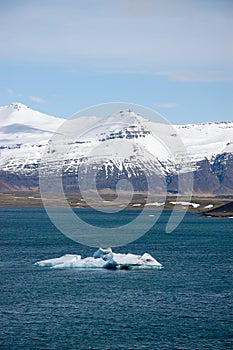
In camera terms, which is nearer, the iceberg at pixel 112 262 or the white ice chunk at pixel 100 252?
the iceberg at pixel 112 262

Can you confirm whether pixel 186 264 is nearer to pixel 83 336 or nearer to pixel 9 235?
pixel 83 336

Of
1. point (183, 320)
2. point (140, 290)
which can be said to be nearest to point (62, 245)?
point (140, 290)

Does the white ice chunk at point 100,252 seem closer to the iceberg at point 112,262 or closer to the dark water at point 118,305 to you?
the iceberg at point 112,262

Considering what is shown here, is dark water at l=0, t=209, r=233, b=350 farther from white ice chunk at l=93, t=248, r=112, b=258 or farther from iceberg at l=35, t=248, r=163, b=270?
white ice chunk at l=93, t=248, r=112, b=258

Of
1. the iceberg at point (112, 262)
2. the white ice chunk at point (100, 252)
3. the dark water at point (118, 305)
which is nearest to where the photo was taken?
the dark water at point (118, 305)

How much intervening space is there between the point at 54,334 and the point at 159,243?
203 ft

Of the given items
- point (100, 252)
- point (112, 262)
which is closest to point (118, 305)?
point (112, 262)

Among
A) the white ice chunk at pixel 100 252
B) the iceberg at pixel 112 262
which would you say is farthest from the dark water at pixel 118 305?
the white ice chunk at pixel 100 252

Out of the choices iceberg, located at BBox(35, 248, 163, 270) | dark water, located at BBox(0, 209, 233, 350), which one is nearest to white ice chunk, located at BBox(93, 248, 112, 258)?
iceberg, located at BBox(35, 248, 163, 270)

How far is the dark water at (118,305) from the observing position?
1880 inches

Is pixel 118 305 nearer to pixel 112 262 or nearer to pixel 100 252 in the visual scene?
pixel 112 262

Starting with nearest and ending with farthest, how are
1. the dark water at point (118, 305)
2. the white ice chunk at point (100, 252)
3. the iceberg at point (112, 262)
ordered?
the dark water at point (118, 305) < the iceberg at point (112, 262) < the white ice chunk at point (100, 252)

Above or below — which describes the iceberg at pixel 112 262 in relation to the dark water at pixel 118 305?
above

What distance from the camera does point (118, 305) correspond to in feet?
189
